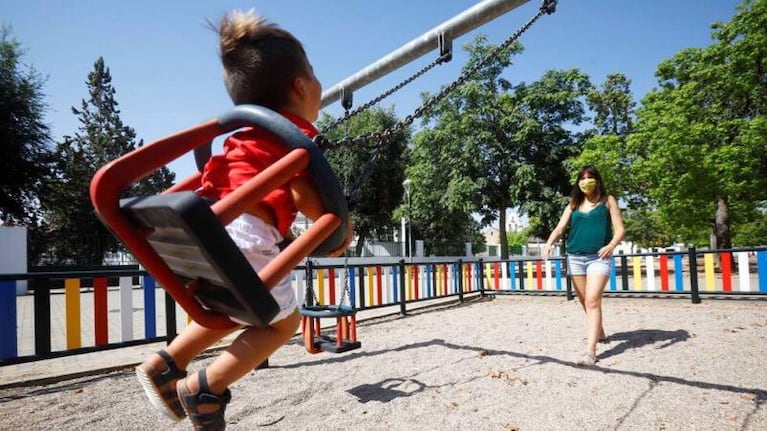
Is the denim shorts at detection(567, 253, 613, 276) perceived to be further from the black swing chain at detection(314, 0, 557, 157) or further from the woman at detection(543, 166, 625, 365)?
the black swing chain at detection(314, 0, 557, 157)

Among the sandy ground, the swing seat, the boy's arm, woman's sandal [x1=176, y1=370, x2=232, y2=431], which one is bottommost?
the sandy ground

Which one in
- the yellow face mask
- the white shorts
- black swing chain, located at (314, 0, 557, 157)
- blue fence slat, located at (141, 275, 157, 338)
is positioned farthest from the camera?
blue fence slat, located at (141, 275, 157, 338)

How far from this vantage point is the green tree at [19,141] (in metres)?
21.8

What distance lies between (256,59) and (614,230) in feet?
13.7

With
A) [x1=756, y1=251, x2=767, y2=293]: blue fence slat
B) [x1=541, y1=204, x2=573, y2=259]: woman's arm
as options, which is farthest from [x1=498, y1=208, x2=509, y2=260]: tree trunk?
[x1=541, y1=204, x2=573, y2=259]: woman's arm

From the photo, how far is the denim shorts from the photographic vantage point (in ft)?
14.5

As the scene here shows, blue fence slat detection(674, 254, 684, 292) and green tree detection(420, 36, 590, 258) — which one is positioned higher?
green tree detection(420, 36, 590, 258)

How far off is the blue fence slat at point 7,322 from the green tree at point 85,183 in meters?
22.5

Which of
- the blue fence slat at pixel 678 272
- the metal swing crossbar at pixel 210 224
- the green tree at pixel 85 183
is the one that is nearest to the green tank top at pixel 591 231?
the metal swing crossbar at pixel 210 224

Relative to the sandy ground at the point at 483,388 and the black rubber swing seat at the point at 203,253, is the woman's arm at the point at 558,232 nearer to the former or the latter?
the sandy ground at the point at 483,388

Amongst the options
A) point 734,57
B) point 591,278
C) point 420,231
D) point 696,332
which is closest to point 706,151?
point 734,57

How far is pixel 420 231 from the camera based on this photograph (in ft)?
115

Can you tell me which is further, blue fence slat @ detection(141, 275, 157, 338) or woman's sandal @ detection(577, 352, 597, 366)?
blue fence slat @ detection(141, 275, 157, 338)

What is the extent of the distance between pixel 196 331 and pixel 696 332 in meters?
6.18
